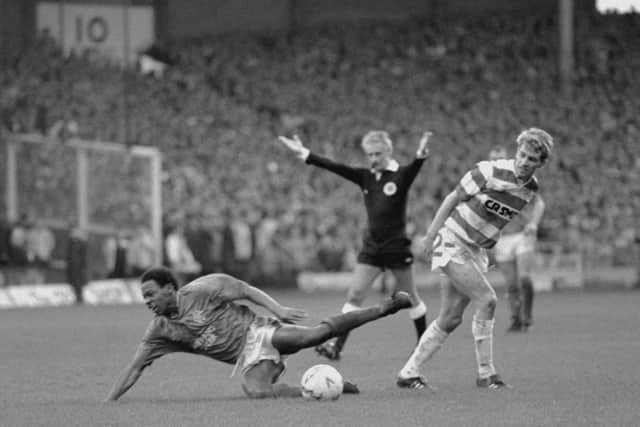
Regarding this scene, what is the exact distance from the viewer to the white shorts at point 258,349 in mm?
10047

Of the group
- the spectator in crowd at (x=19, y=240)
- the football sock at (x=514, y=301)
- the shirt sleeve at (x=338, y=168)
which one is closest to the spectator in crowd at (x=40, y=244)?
the spectator in crowd at (x=19, y=240)

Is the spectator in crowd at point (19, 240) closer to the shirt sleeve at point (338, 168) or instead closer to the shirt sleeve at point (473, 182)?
the shirt sleeve at point (338, 168)

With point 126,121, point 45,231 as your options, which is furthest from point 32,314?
point 126,121

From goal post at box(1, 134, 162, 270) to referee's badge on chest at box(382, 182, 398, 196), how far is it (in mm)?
16453

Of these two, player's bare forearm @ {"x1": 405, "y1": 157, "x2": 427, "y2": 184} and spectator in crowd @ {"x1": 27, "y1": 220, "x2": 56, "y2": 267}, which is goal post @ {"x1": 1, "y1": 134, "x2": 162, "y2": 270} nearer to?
spectator in crowd @ {"x1": 27, "y1": 220, "x2": 56, "y2": 267}

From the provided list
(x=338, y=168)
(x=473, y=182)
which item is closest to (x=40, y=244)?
(x=338, y=168)

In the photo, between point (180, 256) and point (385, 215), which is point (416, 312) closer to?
point (385, 215)

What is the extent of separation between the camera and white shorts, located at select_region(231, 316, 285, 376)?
396 inches

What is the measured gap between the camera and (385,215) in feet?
44.7

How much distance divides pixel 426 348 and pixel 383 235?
3.09 metres

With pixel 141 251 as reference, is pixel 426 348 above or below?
above

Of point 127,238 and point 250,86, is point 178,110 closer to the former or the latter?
point 250,86

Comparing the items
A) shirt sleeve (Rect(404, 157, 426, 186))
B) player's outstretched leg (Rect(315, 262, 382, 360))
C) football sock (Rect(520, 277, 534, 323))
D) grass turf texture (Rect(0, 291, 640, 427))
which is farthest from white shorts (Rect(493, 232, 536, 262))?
shirt sleeve (Rect(404, 157, 426, 186))

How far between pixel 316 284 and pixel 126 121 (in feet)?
21.2
